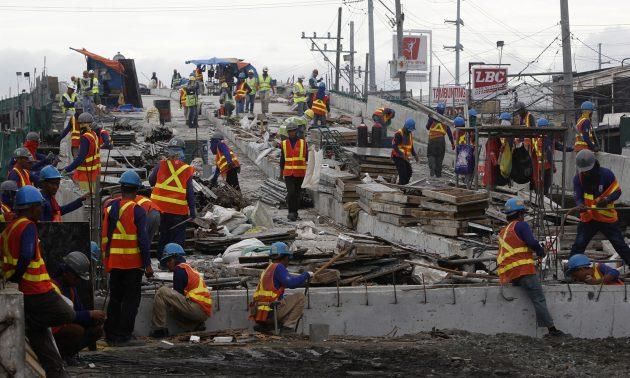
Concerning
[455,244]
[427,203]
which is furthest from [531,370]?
[427,203]

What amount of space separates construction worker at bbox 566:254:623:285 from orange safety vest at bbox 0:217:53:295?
6.82m

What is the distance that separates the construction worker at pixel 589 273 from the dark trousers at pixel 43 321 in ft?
22.1

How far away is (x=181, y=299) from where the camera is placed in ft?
41.4

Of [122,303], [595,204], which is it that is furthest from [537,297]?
[122,303]

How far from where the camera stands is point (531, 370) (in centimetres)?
1100

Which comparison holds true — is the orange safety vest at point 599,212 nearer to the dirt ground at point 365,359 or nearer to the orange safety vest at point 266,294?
the dirt ground at point 365,359

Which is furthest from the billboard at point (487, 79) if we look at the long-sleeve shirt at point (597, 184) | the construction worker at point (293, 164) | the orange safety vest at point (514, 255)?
the orange safety vest at point (514, 255)

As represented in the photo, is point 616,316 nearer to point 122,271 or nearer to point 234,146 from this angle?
point 122,271

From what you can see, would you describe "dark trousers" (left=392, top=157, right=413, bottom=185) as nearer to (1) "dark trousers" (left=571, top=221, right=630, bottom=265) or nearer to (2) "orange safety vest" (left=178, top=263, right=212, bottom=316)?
(1) "dark trousers" (left=571, top=221, right=630, bottom=265)

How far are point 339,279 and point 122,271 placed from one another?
9.66 feet

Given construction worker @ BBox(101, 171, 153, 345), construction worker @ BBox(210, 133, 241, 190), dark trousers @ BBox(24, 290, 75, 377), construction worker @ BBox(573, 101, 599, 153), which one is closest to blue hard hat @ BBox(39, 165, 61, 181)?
construction worker @ BBox(101, 171, 153, 345)

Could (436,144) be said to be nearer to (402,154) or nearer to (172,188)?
(402,154)

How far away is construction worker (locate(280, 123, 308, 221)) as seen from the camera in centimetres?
2045

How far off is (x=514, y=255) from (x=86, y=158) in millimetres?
7475
